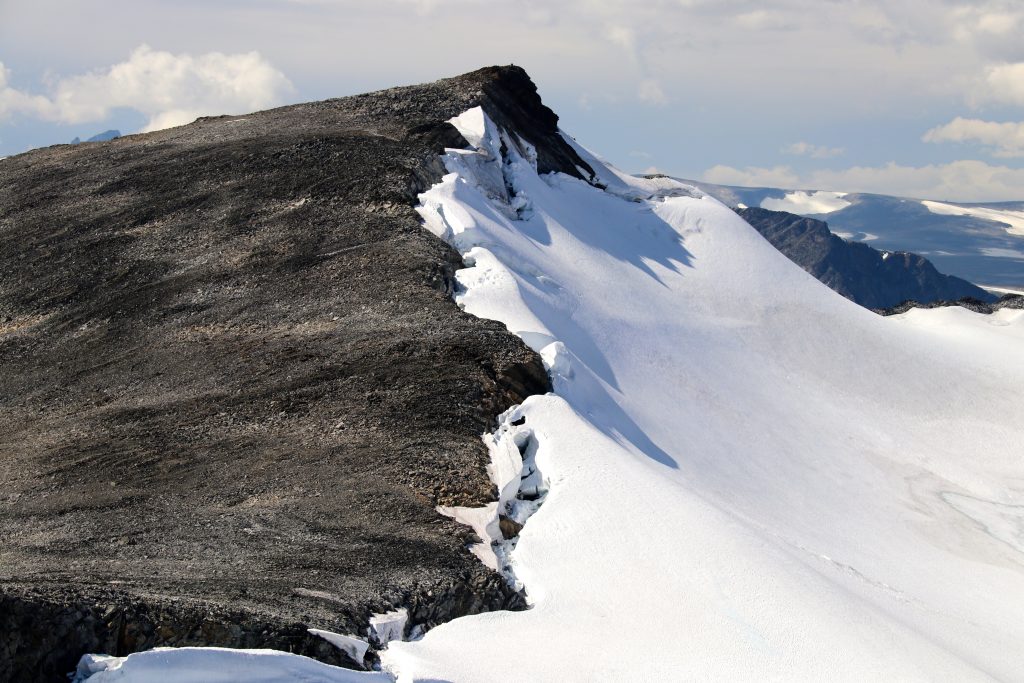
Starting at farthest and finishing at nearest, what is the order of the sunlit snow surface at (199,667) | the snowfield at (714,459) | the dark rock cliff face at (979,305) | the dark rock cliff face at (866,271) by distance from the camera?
the dark rock cliff face at (866,271) → the dark rock cliff face at (979,305) → the snowfield at (714,459) → the sunlit snow surface at (199,667)

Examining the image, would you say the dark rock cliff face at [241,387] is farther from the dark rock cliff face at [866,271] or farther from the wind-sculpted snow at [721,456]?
the dark rock cliff face at [866,271]

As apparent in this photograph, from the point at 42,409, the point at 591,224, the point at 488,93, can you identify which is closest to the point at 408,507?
the point at 42,409

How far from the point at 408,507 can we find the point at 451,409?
14.7 ft

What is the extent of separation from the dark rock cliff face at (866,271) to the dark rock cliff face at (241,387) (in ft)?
478

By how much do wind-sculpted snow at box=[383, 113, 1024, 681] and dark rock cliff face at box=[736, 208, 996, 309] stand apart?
435 ft

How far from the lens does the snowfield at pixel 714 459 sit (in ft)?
64.4

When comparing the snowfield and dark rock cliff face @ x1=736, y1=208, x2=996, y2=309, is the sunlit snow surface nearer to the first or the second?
the snowfield

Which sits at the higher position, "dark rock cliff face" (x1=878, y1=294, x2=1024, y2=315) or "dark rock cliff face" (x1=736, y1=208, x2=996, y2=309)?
"dark rock cliff face" (x1=736, y1=208, x2=996, y2=309)

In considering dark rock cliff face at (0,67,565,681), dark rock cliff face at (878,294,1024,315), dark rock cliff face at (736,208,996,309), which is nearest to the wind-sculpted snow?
dark rock cliff face at (878,294,1024,315)

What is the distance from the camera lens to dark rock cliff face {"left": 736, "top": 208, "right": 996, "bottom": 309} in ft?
587

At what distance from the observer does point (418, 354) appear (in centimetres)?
2806

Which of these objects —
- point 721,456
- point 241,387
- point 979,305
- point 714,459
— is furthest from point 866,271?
point 241,387

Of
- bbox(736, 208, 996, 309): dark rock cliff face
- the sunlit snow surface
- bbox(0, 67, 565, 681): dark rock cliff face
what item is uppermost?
bbox(736, 208, 996, 309): dark rock cliff face

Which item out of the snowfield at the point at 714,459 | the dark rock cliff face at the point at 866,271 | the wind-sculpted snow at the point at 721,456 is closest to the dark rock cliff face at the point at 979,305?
the wind-sculpted snow at the point at 721,456
